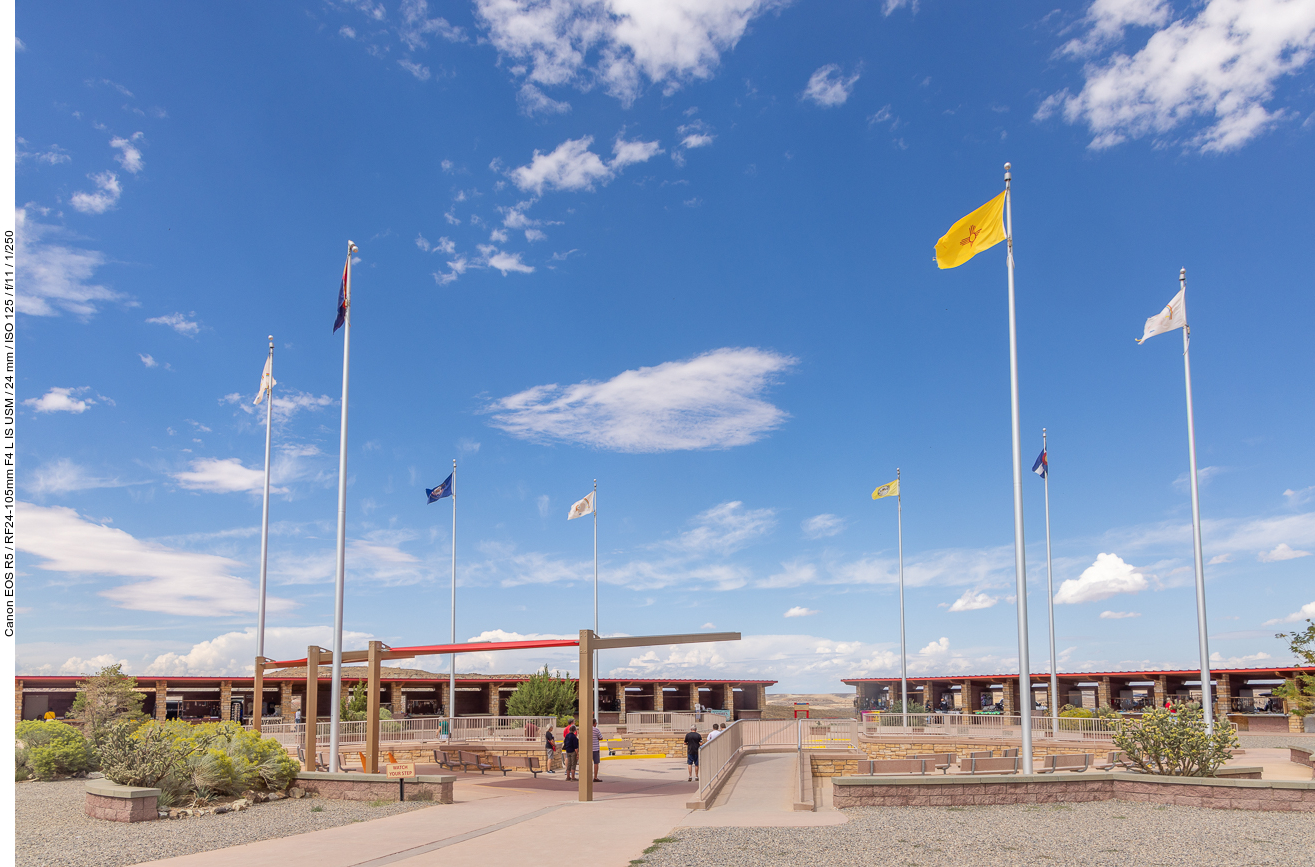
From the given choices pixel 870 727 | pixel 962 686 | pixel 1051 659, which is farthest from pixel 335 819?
pixel 962 686

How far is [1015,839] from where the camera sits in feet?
40.4

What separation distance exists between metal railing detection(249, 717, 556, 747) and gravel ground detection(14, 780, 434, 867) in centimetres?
1334

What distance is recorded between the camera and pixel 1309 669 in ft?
144

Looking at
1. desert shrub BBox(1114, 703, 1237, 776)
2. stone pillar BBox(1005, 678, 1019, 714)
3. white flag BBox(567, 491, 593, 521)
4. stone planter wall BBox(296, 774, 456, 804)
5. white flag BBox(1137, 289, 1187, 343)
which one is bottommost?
stone pillar BBox(1005, 678, 1019, 714)

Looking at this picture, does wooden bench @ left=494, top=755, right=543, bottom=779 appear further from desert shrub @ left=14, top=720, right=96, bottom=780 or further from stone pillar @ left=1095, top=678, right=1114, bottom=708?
stone pillar @ left=1095, top=678, right=1114, bottom=708

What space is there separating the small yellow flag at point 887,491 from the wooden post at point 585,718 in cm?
1981

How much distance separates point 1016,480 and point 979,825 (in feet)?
22.1

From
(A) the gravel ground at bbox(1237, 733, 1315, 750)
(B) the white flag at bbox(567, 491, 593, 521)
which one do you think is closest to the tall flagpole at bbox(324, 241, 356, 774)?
(B) the white flag at bbox(567, 491, 593, 521)

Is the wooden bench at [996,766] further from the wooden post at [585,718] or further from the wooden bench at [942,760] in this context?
the wooden post at [585,718]

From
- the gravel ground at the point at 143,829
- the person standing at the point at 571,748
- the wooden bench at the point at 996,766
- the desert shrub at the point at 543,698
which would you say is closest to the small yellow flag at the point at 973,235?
the wooden bench at the point at 996,766

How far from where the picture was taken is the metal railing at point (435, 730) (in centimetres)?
3078

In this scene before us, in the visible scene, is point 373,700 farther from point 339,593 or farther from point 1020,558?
point 1020,558

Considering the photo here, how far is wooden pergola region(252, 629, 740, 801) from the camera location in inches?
685

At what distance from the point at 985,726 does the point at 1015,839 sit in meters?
22.4
